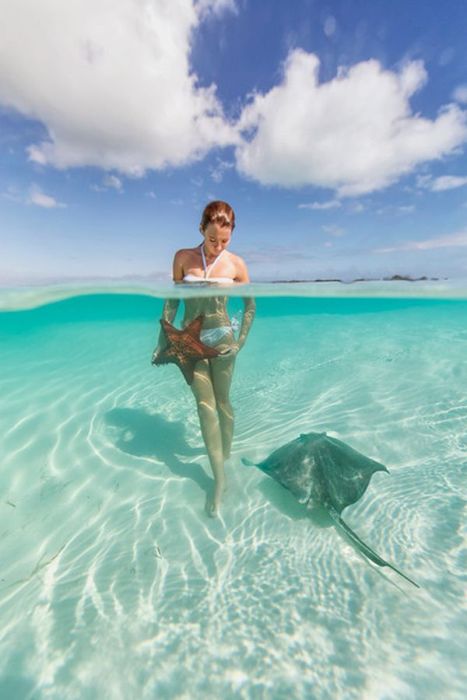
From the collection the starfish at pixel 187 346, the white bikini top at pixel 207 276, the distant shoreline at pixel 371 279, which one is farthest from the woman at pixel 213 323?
the distant shoreline at pixel 371 279

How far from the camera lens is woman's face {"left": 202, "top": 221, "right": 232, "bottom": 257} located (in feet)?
12.3

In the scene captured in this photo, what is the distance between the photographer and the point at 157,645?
2596 mm

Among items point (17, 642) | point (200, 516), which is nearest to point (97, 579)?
point (17, 642)

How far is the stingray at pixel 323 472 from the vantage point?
340 cm

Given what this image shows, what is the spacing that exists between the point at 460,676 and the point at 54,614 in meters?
3.28

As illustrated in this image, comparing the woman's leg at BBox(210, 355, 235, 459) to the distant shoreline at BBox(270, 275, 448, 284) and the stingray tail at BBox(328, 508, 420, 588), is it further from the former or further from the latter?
the distant shoreline at BBox(270, 275, 448, 284)

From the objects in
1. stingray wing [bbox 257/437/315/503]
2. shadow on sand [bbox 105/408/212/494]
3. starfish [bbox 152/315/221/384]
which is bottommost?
shadow on sand [bbox 105/408/212/494]

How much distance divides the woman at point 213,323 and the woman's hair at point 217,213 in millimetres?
78

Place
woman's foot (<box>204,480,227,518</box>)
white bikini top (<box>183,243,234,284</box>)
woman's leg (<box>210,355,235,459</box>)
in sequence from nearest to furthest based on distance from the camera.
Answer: woman's foot (<box>204,480,227,518</box>), white bikini top (<box>183,243,234,284</box>), woman's leg (<box>210,355,235,459</box>)

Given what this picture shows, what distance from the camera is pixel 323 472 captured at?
3535 mm

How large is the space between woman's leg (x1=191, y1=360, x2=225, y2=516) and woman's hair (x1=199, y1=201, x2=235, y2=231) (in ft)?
5.77

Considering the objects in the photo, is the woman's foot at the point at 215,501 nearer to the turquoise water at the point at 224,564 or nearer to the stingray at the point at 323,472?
the turquoise water at the point at 224,564

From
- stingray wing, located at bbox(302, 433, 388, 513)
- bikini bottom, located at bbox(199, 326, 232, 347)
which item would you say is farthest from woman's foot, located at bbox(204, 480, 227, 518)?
bikini bottom, located at bbox(199, 326, 232, 347)

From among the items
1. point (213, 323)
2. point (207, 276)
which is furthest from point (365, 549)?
point (207, 276)
